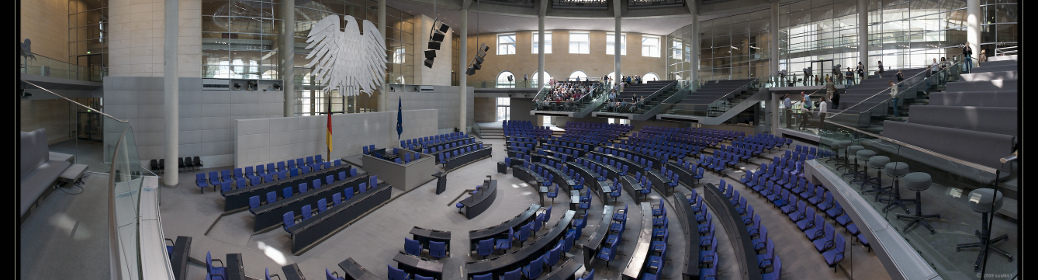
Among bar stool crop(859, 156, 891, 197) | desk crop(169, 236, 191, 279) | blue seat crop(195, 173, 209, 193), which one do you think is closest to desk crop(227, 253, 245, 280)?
desk crop(169, 236, 191, 279)

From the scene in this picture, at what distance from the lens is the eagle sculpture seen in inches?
722

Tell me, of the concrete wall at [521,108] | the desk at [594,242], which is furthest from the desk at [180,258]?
the concrete wall at [521,108]

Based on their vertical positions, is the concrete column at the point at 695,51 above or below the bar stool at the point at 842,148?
above

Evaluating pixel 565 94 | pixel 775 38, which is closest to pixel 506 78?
pixel 565 94

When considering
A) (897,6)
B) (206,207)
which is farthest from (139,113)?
(897,6)

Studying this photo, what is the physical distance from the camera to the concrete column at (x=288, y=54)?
18953 millimetres

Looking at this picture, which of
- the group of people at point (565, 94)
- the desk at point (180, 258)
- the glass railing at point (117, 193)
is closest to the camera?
the glass railing at point (117, 193)

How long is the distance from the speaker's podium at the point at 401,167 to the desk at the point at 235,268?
7.75m

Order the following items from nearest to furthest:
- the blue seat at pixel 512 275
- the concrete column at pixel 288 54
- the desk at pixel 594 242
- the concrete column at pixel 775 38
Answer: the blue seat at pixel 512 275, the desk at pixel 594 242, the concrete column at pixel 288 54, the concrete column at pixel 775 38

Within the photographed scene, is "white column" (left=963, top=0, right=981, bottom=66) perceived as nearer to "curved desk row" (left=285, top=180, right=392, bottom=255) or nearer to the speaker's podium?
the speaker's podium

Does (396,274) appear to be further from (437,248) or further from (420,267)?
(437,248)

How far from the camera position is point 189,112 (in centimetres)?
1728

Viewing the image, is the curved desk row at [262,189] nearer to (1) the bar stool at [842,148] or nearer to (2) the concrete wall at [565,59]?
(1) the bar stool at [842,148]

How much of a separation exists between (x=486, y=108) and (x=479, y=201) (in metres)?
24.8
